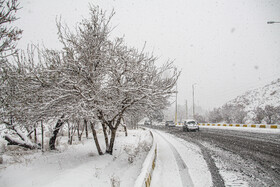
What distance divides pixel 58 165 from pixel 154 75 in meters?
6.06

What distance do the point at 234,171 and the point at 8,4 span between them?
8.72 m

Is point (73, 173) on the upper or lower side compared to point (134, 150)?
upper

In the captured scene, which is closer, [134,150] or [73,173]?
[73,173]

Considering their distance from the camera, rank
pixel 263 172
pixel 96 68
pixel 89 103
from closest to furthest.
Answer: pixel 263 172 → pixel 89 103 → pixel 96 68

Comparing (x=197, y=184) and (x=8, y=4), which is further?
(x=8, y=4)

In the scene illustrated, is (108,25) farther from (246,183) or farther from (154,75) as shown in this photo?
(246,183)

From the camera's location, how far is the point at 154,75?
23.5ft

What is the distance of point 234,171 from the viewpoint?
4980mm

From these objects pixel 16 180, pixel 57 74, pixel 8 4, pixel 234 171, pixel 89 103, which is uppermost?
pixel 8 4

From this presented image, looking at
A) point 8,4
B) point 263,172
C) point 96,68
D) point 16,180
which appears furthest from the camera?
point 96,68

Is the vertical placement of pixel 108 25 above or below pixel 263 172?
above

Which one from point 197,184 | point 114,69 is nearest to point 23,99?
point 114,69

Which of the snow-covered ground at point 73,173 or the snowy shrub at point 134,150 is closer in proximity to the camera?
the snow-covered ground at point 73,173

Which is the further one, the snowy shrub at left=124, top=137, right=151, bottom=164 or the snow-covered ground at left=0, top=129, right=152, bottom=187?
the snowy shrub at left=124, top=137, right=151, bottom=164
